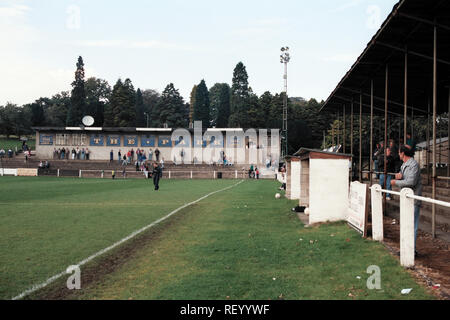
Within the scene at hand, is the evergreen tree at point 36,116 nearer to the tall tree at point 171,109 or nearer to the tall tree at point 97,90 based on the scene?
the tall tree at point 97,90

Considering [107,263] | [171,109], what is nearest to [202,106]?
[171,109]

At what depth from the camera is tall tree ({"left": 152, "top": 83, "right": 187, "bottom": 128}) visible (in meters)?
105

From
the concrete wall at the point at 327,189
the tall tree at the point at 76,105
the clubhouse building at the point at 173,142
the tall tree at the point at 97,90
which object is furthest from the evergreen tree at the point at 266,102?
the concrete wall at the point at 327,189

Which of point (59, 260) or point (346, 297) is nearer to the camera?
point (346, 297)

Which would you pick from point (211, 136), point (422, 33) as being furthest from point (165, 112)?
point (422, 33)

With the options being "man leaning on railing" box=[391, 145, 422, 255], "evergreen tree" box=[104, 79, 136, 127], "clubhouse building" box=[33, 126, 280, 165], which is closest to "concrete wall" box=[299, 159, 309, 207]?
"man leaning on railing" box=[391, 145, 422, 255]

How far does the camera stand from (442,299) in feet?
14.9

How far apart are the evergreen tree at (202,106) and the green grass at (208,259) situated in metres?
94.2

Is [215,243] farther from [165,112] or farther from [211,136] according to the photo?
[165,112]

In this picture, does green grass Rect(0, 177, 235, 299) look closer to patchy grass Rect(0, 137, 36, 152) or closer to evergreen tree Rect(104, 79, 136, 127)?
patchy grass Rect(0, 137, 36, 152)

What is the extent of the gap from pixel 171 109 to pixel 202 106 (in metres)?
7.55

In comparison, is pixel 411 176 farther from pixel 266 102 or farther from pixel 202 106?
pixel 202 106

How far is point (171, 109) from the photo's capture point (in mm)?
106250
